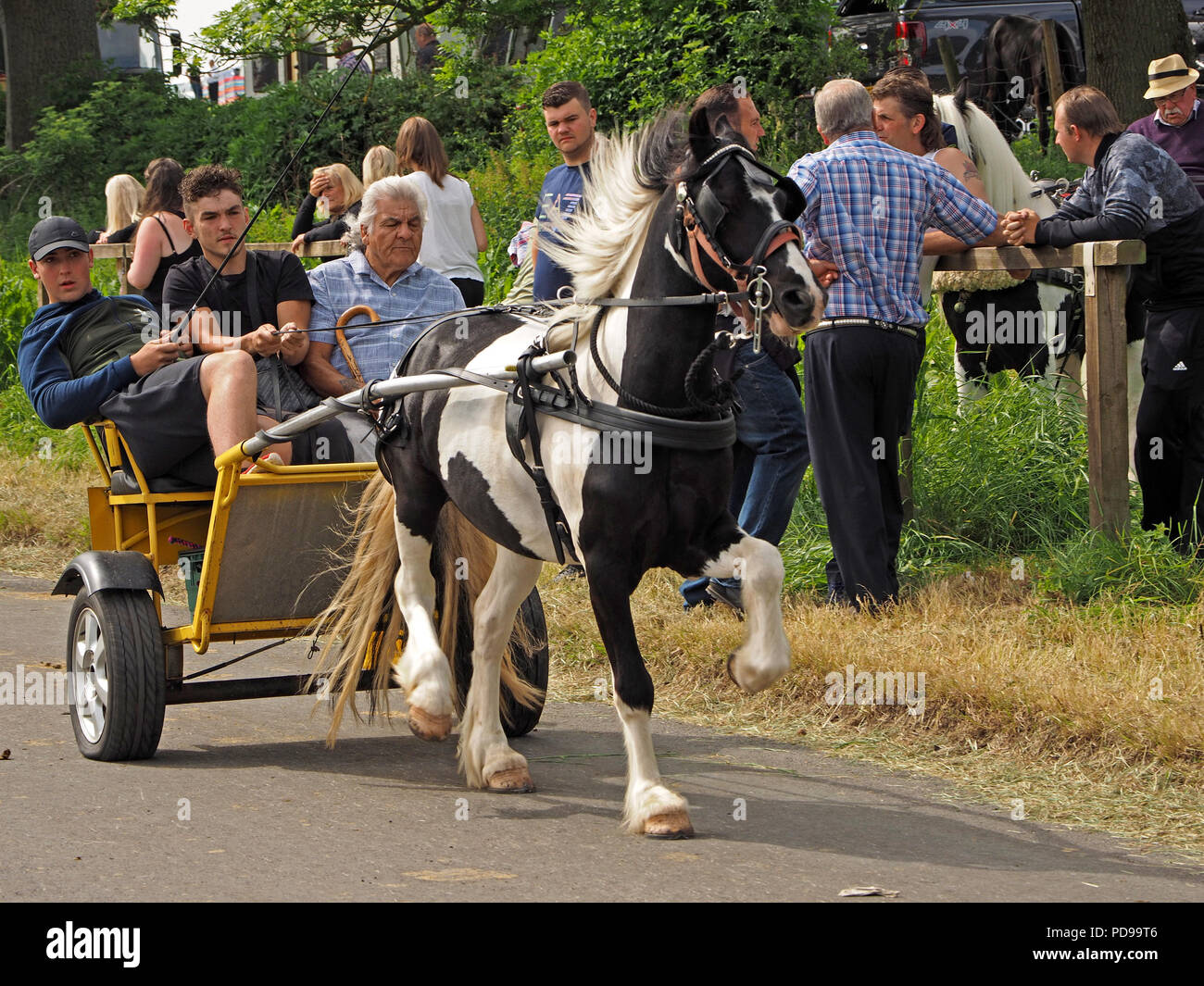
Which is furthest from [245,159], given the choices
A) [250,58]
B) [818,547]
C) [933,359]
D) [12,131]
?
[818,547]

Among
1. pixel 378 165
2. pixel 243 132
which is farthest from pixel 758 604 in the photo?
pixel 243 132

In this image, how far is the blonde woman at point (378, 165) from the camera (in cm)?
996

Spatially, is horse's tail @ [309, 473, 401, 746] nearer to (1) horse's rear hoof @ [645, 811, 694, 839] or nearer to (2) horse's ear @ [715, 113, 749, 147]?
(1) horse's rear hoof @ [645, 811, 694, 839]

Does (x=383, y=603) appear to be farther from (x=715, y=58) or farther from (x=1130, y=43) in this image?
(x=715, y=58)

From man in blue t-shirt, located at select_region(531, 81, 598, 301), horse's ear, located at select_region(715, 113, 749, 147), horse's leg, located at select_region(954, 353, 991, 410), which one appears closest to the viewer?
horse's ear, located at select_region(715, 113, 749, 147)

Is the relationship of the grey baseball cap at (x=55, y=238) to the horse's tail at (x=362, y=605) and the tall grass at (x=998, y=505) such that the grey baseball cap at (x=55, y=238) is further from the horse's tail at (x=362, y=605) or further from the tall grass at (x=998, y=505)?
the tall grass at (x=998, y=505)

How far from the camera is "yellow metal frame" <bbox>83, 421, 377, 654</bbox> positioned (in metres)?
5.63

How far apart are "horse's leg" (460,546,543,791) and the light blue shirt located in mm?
1210

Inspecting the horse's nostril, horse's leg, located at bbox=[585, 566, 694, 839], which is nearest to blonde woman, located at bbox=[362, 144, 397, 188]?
horse's leg, located at bbox=[585, 566, 694, 839]

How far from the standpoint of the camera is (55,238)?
6.36m

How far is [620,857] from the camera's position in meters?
4.57

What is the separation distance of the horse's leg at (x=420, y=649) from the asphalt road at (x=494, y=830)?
9.7 inches

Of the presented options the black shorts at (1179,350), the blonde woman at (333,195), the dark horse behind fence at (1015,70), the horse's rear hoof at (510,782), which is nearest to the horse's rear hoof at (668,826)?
the horse's rear hoof at (510,782)

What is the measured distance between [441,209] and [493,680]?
4346 millimetres
